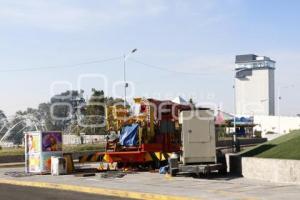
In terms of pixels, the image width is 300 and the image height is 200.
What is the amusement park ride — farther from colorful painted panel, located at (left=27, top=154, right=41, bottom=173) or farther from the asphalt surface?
the asphalt surface

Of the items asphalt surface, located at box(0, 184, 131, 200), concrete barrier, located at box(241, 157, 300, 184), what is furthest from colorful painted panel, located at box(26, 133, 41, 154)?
concrete barrier, located at box(241, 157, 300, 184)

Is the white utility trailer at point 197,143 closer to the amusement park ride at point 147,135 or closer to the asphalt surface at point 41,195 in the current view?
the amusement park ride at point 147,135

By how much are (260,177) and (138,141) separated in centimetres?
697

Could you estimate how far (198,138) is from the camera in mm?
20750

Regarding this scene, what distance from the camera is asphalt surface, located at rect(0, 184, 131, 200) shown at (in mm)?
16570

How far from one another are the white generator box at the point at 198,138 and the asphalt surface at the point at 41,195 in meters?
4.76

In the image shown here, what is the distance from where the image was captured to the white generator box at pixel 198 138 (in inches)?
809

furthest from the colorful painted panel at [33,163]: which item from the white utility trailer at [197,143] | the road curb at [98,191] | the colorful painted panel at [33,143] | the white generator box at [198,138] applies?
the white generator box at [198,138]

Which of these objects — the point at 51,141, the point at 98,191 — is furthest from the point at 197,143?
the point at 51,141

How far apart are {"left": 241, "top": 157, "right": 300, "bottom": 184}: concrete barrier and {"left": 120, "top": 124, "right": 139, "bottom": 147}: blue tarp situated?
578 cm

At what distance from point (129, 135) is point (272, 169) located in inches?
313

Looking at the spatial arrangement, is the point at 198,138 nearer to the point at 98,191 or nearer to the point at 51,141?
the point at 98,191

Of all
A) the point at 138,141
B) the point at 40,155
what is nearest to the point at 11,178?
the point at 40,155

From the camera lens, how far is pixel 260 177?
60.1 ft
